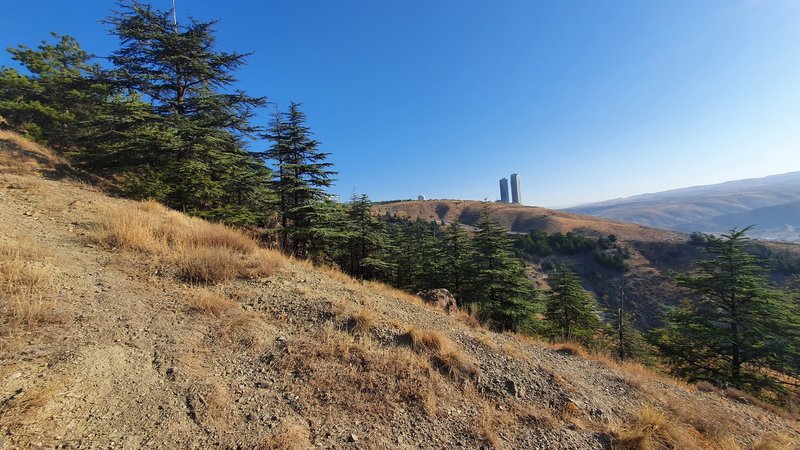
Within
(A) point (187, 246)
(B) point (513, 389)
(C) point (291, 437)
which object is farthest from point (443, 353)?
(A) point (187, 246)

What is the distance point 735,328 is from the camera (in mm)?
14469

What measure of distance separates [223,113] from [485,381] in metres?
16.1

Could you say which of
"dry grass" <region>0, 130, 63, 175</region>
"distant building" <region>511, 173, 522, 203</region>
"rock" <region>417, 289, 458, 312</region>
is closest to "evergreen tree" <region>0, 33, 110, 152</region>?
"dry grass" <region>0, 130, 63, 175</region>

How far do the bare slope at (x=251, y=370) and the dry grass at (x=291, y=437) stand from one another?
0.02 m

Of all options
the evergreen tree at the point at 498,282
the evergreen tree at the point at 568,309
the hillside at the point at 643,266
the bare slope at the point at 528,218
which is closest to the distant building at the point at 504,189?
the bare slope at the point at 528,218

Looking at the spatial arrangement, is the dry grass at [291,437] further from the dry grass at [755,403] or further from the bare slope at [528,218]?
the bare slope at [528,218]

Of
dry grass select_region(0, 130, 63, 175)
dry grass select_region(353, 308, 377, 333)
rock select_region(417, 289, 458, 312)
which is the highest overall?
dry grass select_region(0, 130, 63, 175)

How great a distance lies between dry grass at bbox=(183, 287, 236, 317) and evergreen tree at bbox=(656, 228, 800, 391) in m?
20.6

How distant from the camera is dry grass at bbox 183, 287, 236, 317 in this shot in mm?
4926

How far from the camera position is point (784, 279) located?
44938 millimetres

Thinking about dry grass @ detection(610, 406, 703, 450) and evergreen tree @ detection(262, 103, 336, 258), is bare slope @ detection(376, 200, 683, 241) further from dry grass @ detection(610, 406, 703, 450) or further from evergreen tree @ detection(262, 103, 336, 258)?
dry grass @ detection(610, 406, 703, 450)

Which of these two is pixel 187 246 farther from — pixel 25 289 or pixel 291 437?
pixel 291 437

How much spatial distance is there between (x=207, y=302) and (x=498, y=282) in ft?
54.8

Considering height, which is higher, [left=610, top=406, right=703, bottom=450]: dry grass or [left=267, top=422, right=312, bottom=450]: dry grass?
[left=267, top=422, right=312, bottom=450]: dry grass
